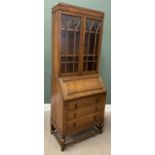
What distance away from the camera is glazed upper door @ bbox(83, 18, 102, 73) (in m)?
1.98

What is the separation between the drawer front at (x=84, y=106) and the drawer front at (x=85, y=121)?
51mm

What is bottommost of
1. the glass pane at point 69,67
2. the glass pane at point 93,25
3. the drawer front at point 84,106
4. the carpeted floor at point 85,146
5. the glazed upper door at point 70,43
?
the carpeted floor at point 85,146

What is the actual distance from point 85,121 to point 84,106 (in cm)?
20

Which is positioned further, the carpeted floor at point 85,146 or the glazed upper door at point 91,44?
the glazed upper door at point 91,44

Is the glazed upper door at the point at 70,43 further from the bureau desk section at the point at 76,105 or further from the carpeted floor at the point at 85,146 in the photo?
the carpeted floor at the point at 85,146

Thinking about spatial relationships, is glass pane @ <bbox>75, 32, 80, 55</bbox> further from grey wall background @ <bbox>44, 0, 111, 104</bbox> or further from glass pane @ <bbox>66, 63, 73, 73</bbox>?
grey wall background @ <bbox>44, 0, 111, 104</bbox>

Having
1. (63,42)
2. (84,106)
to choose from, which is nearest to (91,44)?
(63,42)

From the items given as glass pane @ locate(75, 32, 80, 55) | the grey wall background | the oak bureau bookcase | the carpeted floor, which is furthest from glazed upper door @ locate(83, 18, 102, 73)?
the carpeted floor

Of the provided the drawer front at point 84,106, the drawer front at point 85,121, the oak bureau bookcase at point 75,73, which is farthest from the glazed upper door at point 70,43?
the drawer front at point 85,121

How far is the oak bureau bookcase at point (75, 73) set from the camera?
1792mm

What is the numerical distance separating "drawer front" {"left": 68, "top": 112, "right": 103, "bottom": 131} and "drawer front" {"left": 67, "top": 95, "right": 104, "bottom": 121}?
0.05 m

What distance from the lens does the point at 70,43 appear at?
190 cm

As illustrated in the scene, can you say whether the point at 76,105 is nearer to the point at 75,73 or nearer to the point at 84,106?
the point at 84,106
